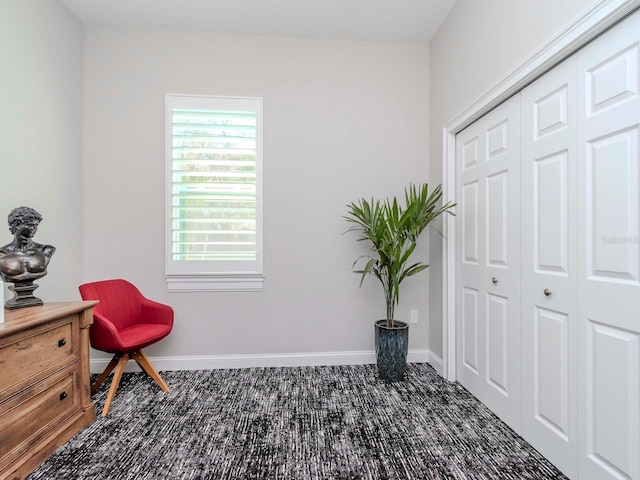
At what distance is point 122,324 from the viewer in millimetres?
2525

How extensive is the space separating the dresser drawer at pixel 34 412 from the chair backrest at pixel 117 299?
0.59m

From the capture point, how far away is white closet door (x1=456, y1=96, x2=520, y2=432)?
6.33ft

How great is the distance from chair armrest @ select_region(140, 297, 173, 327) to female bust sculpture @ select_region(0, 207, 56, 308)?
793 millimetres

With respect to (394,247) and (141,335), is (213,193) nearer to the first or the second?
(141,335)

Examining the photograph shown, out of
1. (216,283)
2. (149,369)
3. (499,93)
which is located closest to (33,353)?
(149,369)

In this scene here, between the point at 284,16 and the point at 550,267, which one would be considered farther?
the point at 284,16

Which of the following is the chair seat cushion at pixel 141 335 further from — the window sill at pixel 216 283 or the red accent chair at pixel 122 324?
the window sill at pixel 216 283

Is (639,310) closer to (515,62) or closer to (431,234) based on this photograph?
(515,62)

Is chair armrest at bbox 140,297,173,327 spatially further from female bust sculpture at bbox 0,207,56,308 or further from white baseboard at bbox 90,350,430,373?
female bust sculpture at bbox 0,207,56,308

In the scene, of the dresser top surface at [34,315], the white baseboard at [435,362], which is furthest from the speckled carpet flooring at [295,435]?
the dresser top surface at [34,315]

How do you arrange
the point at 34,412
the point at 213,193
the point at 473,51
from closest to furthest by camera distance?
the point at 34,412
the point at 473,51
the point at 213,193

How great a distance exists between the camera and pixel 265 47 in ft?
9.37

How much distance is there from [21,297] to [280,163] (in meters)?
1.99

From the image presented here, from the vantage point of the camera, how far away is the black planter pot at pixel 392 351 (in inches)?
101
